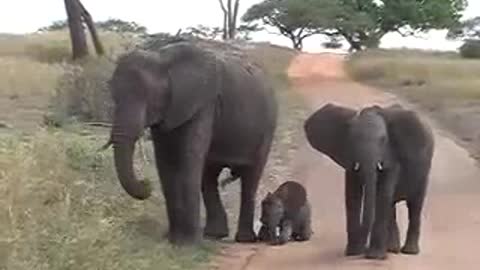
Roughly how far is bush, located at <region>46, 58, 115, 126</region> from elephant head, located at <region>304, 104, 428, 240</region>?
8.29 metres

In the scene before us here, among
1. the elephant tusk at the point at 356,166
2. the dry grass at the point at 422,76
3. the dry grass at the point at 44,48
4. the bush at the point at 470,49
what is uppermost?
the elephant tusk at the point at 356,166

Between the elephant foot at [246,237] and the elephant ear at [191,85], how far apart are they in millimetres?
1586

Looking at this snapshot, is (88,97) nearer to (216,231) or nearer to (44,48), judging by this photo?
(216,231)

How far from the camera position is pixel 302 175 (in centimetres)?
1811

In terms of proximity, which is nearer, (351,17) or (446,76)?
(446,76)

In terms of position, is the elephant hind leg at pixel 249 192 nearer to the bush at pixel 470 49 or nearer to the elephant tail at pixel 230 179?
the elephant tail at pixel 230 179

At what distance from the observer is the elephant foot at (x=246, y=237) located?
1198 cm

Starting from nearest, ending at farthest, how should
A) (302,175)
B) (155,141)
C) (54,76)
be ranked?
(155,141) → (302,175) → (54,76)

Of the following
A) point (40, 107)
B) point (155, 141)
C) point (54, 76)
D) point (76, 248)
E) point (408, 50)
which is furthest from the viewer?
point (408, 50)

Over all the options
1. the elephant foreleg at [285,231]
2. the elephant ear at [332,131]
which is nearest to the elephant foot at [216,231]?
the elephant foreleg at [285,231]

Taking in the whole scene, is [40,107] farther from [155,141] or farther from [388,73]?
[388,73]

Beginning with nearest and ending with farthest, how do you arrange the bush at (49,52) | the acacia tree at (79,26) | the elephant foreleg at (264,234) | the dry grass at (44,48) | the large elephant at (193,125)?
the large elephant at (193,125)
the elephant foreleg at (264,234)
the acacia tree at (79,26)
the bush at (49,52)
the dry grass at (44,48)

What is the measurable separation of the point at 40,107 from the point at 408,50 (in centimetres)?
4973

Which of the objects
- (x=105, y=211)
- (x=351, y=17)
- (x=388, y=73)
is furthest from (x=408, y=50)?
(x=105, y=211)
